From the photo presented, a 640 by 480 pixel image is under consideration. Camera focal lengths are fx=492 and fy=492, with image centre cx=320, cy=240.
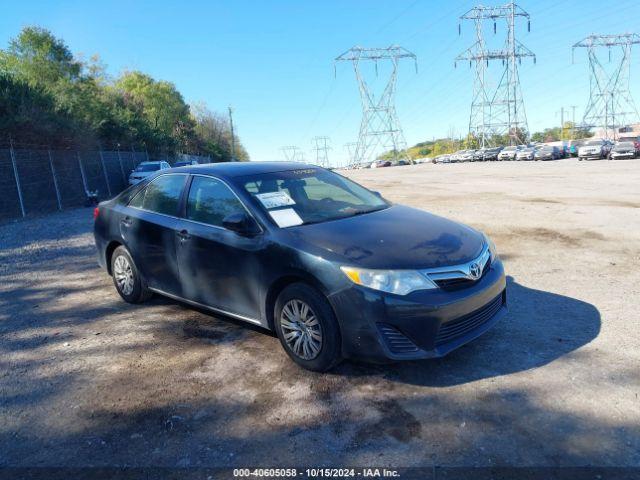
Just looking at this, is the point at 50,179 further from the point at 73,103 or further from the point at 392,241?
the point at 392,241

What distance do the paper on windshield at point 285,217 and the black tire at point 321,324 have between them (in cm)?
57

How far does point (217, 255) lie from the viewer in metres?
4.23

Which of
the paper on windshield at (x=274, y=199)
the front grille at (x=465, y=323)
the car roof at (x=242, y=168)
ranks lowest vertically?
→ the front grille at (x=465, y=323)

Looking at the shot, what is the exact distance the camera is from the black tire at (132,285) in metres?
5.28

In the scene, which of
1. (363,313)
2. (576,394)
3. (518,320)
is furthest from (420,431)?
(518,320)

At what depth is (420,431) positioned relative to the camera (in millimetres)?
2945

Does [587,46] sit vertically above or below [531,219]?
above

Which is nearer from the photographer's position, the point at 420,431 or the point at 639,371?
the point at 420,431

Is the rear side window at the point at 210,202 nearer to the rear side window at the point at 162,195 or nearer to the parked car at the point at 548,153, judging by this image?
the rear side window at the point at 162,195

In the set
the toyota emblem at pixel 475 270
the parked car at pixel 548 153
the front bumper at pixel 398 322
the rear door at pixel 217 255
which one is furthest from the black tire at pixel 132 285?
the parked car at pixel 548 153

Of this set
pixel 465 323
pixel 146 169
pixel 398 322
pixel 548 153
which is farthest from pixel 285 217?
pixel 548 153

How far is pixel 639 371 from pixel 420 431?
1805 mm

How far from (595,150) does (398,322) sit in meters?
41.4

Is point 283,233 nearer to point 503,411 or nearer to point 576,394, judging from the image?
point 503,411
